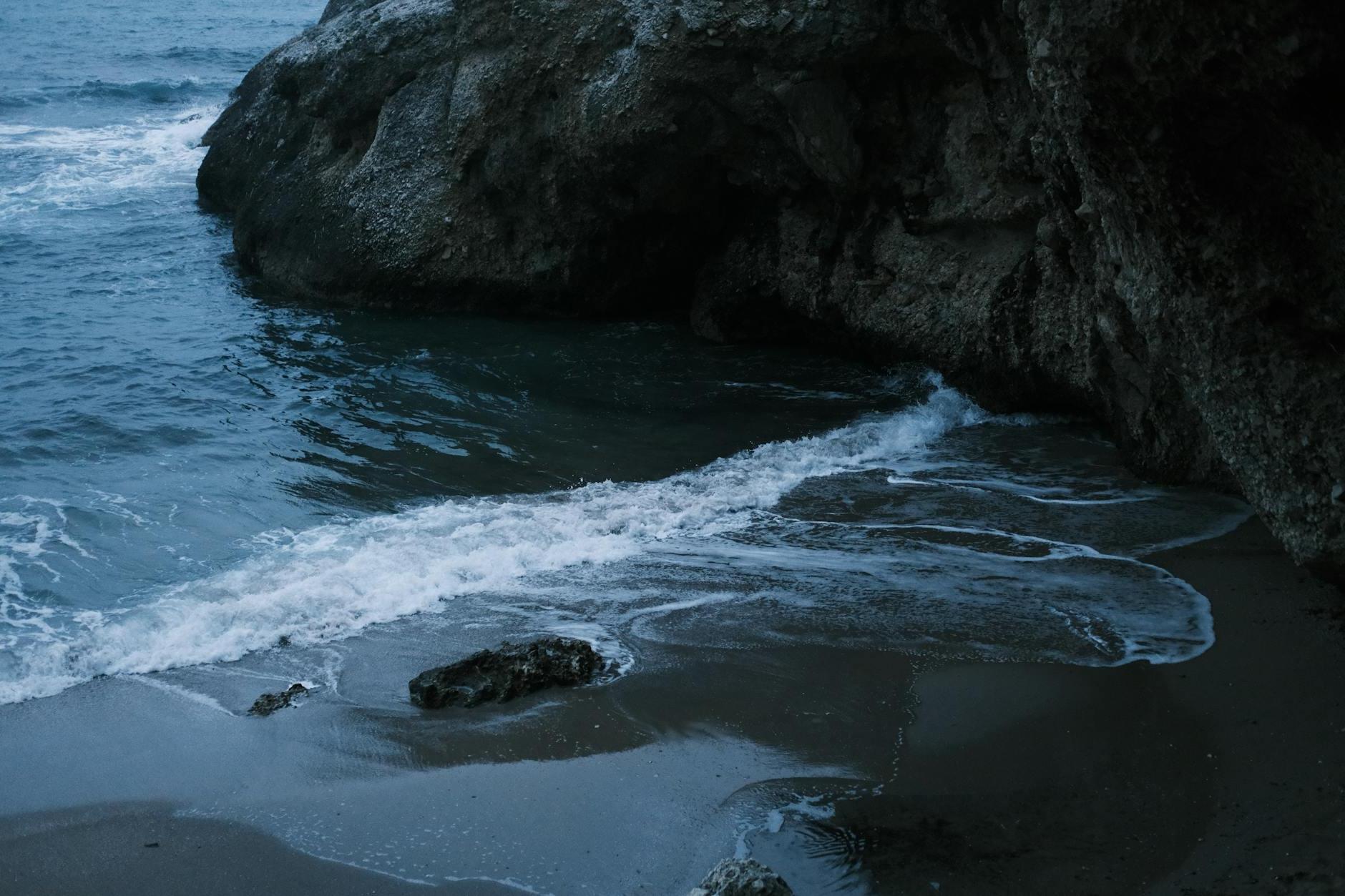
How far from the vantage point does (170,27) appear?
1198 inches

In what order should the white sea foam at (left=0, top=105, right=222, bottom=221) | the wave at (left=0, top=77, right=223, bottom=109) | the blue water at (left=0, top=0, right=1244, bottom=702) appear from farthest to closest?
the wave at (left=0, top=77, right=223, bottom=109), the white sea foam at (left=0, top=105, right=222, bottom=221), the blue water at (left=0, top=0, right=1244, bottom=702)

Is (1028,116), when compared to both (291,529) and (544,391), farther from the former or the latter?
(291,529)

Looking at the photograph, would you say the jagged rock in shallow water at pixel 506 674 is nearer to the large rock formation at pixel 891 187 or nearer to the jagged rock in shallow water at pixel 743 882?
the jagged rock in shallow water at pixel 743 882

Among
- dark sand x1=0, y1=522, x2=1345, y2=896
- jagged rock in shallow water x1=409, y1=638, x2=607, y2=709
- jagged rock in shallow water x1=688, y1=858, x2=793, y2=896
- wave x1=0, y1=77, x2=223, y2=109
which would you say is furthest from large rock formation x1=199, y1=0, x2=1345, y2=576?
wave x1=0, y1=77, x2=223, y2=109

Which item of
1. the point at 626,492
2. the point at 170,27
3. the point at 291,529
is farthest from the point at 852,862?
the point at 170,27

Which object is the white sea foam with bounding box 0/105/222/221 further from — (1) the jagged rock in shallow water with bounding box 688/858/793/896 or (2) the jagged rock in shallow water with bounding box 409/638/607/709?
(1) the jagged rock in shallow water with bounding box 688/858/793/896

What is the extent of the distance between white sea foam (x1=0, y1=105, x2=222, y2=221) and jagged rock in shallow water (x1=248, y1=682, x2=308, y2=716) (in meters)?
Result: 12.7

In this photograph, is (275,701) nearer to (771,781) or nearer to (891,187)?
(771,781)

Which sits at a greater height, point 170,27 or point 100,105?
point 170,27

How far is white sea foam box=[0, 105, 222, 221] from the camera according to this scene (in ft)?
53.9

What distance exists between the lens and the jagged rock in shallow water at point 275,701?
17.5 ft

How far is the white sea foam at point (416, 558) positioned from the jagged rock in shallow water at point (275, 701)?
22.8 inches

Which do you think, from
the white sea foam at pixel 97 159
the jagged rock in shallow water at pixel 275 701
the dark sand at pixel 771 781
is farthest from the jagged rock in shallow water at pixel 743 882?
the white sea foam at pixel 97 159

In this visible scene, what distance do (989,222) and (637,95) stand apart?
3.09 meters
